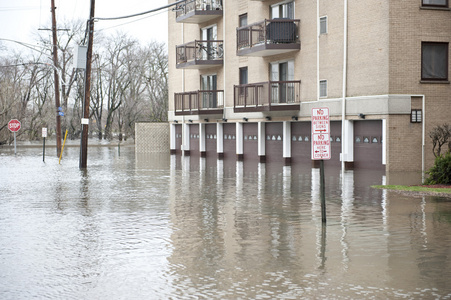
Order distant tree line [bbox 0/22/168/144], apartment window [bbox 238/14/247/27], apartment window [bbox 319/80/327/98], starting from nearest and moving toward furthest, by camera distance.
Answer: apartment window [bbox 319/80/327/98]
apartment window [bbox 238/14/247/27]
distant tree line [bbox 0/22/168/144]

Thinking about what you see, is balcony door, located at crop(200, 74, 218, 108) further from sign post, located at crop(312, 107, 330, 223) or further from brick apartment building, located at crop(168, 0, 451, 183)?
sign post, located at crop(312, 107, 330, 223)

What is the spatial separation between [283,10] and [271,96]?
15.9 ft

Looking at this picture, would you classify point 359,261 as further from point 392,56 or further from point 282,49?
point 282,49

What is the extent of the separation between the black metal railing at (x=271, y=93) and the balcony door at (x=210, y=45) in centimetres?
625

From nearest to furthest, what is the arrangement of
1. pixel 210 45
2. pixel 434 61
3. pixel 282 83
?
pixel 434 61 < pixel 282 83 < pixel 210 45

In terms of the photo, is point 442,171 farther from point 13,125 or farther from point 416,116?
point 13,125

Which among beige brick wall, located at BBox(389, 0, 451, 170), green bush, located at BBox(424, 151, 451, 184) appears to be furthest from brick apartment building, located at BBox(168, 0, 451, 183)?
green bush, located at BBox(424, 151, 451, 184)

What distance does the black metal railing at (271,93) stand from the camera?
36.0 metres

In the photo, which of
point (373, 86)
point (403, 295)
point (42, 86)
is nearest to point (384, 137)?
point (373, 86)

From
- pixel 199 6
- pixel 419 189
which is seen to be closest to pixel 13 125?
pixel 199 6

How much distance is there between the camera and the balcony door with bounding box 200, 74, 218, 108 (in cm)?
4450

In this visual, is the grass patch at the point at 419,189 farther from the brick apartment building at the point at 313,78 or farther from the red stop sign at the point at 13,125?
the red stop sign at the point at 13,125

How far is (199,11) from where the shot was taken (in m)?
44.2

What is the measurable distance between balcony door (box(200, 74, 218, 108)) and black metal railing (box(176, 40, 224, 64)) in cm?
154
